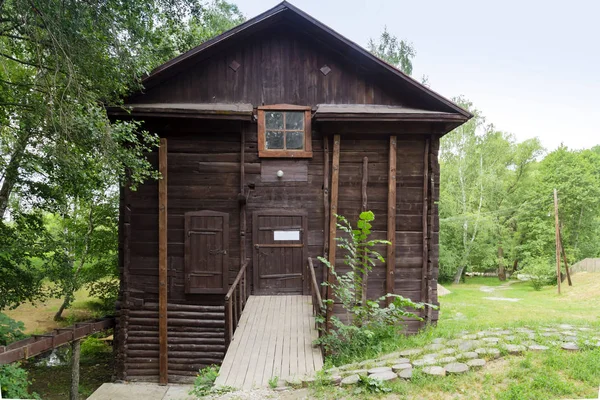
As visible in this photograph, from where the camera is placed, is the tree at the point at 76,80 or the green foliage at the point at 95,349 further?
the green foliage at the point at 95,349

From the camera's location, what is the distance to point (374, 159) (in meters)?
7.72

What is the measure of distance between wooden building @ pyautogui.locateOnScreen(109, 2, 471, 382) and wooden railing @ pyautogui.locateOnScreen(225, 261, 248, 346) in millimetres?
200

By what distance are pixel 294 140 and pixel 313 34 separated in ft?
7.53

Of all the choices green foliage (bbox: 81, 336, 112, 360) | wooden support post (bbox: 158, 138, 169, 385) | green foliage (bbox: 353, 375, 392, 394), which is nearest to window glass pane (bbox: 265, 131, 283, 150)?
wooden support post (bbox: 158, 138, 169, 385)

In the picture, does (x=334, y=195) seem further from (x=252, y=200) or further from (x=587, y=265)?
(x=587, y=265)

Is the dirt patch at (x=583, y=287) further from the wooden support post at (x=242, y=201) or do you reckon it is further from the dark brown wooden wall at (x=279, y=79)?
the wooden support post at (x=242, y=201)

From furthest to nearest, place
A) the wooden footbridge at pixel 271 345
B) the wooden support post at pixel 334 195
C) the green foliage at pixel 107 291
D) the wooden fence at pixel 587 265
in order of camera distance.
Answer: the wooden fence at pixel 587 265 < the green foliage at pixel 107 291 < the wooden support post at pixel 334 195 < the wooden footbridge at pixel 271 345

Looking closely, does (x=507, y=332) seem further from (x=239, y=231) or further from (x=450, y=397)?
(x=239, y=231)

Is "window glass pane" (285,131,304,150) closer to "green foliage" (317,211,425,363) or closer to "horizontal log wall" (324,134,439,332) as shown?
"horizontal log wall" (324,134,439,332)

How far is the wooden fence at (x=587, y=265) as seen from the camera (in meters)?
19.1

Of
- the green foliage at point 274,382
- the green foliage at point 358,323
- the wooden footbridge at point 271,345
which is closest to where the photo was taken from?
the green foliage at point 274,382

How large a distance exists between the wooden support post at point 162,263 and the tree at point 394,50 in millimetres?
8492

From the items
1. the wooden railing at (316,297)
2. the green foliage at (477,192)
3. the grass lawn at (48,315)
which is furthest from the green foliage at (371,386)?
the green foliage at (477,192)

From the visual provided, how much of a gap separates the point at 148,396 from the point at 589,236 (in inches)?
825
